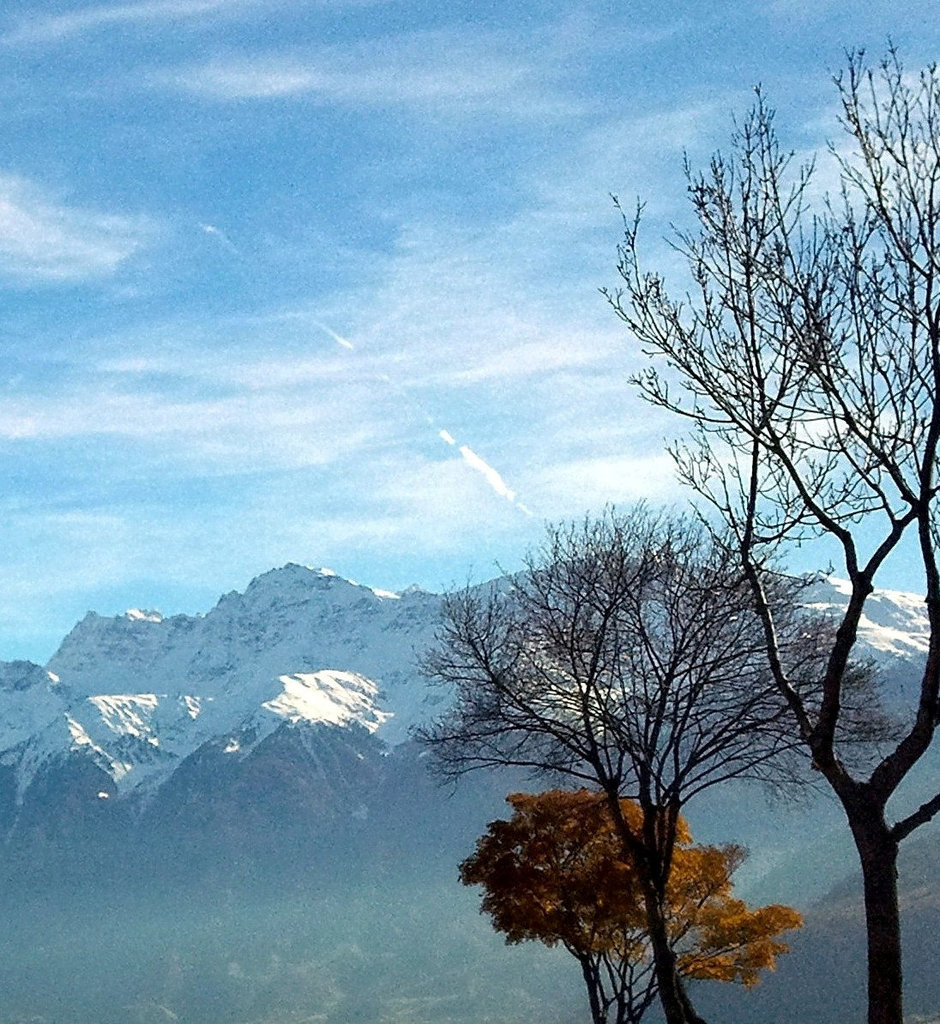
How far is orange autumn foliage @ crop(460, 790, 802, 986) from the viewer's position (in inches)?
1104

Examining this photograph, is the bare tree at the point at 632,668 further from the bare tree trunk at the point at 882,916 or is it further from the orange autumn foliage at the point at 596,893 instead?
the bare tree trunk at the point at 882,916

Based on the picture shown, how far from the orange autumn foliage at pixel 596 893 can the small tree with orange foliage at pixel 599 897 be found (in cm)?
2

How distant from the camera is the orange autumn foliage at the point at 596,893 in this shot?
28031 millimetres

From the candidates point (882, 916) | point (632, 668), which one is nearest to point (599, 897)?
point (632, 668)

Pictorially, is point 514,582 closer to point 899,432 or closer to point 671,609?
point 671,609

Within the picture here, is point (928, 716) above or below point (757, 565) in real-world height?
below

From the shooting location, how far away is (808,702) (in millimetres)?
25234

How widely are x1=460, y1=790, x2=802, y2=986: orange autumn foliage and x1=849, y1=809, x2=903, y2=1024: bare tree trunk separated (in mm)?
15060

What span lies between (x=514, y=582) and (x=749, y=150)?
A: 14973mm

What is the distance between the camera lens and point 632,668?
25.6 m

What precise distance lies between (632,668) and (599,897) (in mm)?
5989

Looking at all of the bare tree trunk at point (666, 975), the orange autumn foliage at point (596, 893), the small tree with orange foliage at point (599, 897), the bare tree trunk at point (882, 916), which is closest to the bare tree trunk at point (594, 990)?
the small tree with orange foliage at point (599, 897)

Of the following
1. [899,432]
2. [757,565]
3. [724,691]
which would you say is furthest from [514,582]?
[899,432]

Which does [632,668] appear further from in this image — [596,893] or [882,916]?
[882,916]
